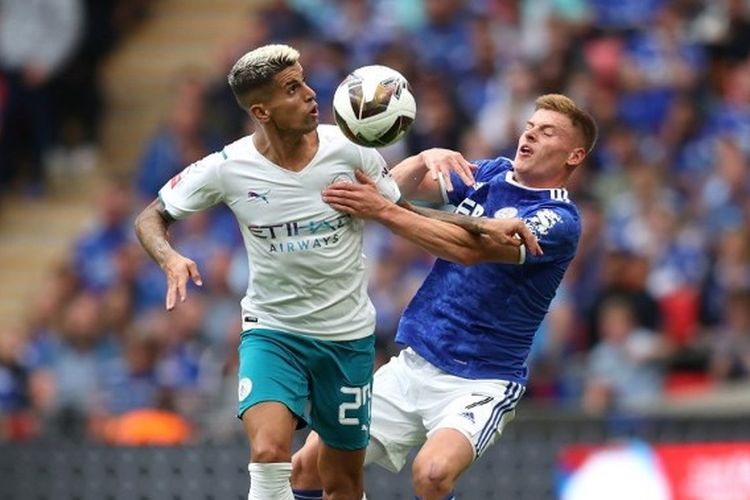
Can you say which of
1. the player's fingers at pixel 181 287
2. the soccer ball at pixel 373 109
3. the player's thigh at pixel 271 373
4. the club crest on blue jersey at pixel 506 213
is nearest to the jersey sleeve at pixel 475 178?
the club crest on blue jersey at pixel 506 213

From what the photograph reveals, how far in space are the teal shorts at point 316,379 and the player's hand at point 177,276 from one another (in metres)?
0.58

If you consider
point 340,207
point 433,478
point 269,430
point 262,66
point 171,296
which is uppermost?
point 262,66

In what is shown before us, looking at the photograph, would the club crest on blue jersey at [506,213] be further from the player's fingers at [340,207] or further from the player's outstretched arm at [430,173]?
the player's fingers at [340,207]

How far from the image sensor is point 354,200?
8.44 meters

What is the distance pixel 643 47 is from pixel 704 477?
4.96 metres

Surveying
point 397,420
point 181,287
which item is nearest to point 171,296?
point 181,287

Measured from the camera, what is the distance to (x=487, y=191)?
9.19 metres

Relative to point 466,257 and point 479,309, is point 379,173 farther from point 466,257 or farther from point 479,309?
point 479,309

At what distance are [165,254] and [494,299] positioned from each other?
1.62 metres

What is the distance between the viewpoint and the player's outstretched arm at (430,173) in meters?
9.01

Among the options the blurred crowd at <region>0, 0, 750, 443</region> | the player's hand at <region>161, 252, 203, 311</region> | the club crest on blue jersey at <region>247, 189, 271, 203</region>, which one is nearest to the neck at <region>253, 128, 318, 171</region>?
the club crest on blue jersey at <region>247, 189, 271, 203</region>

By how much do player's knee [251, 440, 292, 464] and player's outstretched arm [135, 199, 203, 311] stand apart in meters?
0.72

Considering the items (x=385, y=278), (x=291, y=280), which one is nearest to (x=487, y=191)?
(x=291, y=280)

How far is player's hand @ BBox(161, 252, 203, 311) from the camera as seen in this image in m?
8.04
